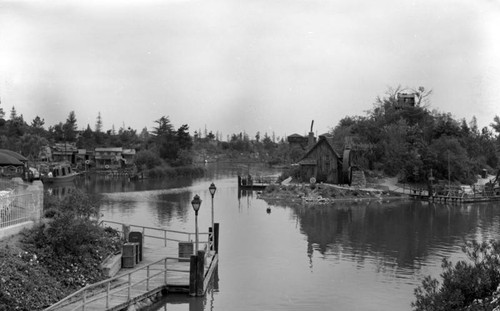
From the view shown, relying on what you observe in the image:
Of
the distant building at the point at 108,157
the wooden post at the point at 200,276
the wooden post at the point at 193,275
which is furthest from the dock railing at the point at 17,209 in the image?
the distant building at the point at 108,157

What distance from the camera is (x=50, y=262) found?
1672cm

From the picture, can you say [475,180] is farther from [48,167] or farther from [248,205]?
[48,167]

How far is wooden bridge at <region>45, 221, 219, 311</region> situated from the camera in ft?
50.7

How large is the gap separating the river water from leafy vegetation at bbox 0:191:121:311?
303 cm

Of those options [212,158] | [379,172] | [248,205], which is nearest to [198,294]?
[248,205]

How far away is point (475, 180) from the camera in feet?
241

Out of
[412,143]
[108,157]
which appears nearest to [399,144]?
[412,143]

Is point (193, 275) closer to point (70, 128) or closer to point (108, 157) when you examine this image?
point (108, 157)

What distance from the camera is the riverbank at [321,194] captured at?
56438 mm

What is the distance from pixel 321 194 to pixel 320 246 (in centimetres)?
2686

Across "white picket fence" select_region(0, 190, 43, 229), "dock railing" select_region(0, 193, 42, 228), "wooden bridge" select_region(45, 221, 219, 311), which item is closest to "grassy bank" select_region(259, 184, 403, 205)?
"wooden bridge" select_region(45, 221, 219, 311)

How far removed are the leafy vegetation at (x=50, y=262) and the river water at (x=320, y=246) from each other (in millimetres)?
3034

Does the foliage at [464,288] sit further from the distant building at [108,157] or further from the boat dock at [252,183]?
the distant building at [108,157]

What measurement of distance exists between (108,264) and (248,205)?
34.0 metres
